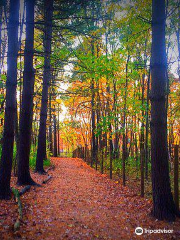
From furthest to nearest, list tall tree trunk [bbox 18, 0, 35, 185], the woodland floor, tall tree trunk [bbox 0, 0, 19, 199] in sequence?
tall tree trunk [bbox 18, 0, 35, 185]
tall tree trunk [bbox 0, 0, 19, 199]
the woodland floor

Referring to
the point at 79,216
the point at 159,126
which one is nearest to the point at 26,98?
the point at 79,216

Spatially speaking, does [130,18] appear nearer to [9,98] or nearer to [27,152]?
[9,98]

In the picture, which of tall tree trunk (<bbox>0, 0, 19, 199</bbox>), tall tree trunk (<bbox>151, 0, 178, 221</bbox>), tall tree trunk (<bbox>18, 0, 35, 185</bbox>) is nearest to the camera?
tall tree trunk (<bbox>151, 0, 178, 221</bbox>)

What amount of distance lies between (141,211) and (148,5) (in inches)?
357

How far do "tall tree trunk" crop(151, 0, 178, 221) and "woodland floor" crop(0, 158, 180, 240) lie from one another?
1.65 ft

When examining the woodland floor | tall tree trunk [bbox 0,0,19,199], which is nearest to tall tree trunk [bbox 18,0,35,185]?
the woodland floor

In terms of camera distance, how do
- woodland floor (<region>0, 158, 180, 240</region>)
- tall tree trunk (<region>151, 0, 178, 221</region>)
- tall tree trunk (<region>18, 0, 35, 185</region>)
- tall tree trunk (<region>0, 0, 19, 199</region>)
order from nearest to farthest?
woodland floor (<region>0, 158, 180, 240</region>), tall tree trunk (<region>151, 0, 178, 221</region>), tall tree trunk (<region>0, 0, 19, 199</region>), tall tree trunk (<region>18, 0, 35, 185</region>)

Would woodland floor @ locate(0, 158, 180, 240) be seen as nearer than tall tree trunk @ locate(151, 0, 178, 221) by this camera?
Yes

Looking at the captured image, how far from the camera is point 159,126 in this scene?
15.5 feet

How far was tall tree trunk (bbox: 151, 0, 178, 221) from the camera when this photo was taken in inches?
184

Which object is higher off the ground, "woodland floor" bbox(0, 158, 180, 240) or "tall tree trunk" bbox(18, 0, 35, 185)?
"tall tree trunk" bbox(18, 0, 35, 185)

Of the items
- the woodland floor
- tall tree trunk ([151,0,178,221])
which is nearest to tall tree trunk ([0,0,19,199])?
A: the woodland floor

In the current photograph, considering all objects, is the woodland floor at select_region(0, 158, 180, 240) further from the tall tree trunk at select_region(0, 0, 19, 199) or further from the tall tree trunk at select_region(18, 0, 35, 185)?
the tall tree trunk at select_region(18, 0, 35, 185)

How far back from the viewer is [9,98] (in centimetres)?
592
